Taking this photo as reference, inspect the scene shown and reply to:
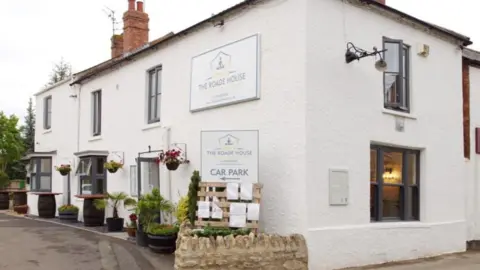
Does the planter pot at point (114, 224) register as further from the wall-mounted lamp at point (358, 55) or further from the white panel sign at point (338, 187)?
the wall-mounted lamp at point (358, 55)

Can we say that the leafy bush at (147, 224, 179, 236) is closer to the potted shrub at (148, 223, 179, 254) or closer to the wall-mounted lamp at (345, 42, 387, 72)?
the potted shrub at (148, 223, 179, 254)

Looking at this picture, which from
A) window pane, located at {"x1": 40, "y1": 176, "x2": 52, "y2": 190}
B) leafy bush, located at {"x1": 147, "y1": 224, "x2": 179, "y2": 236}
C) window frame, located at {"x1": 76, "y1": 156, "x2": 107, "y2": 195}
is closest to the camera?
leafy bush, located at {"x1": 147, "y1": 224, "x2": 179, "y2": 236}

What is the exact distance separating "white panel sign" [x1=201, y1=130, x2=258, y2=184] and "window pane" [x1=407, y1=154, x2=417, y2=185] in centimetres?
426

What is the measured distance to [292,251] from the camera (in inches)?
369

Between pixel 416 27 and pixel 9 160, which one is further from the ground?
pixel 416 27

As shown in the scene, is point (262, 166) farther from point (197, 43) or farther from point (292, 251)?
point (197, 43)

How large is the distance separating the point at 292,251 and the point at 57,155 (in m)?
13.9

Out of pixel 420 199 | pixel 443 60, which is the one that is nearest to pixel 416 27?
pixel 443 60

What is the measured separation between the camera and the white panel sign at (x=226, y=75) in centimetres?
1095

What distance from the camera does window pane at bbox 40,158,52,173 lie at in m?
21.2

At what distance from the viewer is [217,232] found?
9328 millimetres

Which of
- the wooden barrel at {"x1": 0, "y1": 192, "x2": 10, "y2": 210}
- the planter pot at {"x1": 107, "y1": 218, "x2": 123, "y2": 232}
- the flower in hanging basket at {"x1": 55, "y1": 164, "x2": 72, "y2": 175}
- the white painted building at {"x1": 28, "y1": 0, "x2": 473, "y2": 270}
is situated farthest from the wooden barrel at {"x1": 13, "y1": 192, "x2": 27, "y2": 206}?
the white painted building at {"x1": 28, "y1": 0, "x2": 473, "y2": 270}

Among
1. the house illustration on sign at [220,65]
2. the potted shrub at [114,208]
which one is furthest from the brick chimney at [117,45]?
the house illustration on sign at [220,65]

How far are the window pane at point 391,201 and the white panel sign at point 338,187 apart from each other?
5.51ft
